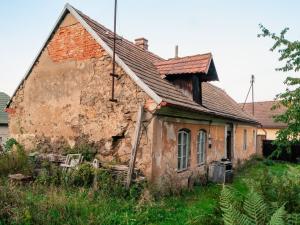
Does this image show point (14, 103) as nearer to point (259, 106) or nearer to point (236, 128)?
point (236, 128)

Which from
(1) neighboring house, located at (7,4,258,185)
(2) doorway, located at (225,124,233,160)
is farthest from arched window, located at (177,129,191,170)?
(2) doorway, located at (225,124,233,160)

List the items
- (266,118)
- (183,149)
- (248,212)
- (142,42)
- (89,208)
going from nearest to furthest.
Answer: (248,212)
(89,208)
(183,149)
(142,42)
(266,118)

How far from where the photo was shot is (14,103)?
12.1m

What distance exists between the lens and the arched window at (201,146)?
1164 cm

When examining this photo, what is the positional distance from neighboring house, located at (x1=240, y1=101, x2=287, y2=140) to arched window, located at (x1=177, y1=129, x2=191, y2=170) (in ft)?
56.4

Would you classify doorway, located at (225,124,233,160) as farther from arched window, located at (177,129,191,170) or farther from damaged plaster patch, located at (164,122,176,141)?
damaged plaster patch, located at (164,122,176,141)

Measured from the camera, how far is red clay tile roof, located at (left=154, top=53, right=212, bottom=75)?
1060 centimetres

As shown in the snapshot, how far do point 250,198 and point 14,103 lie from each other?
11534 mm

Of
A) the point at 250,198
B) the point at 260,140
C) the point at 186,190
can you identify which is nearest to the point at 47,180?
the point at 186,190

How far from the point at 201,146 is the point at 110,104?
14.5 feet

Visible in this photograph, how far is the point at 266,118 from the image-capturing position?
1222 inches

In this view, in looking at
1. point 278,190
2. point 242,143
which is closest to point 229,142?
point 242,143

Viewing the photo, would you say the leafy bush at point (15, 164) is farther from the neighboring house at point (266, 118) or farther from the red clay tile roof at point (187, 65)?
the neighboring house at point (266, 118)

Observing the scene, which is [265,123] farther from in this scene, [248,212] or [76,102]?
[248,212]
